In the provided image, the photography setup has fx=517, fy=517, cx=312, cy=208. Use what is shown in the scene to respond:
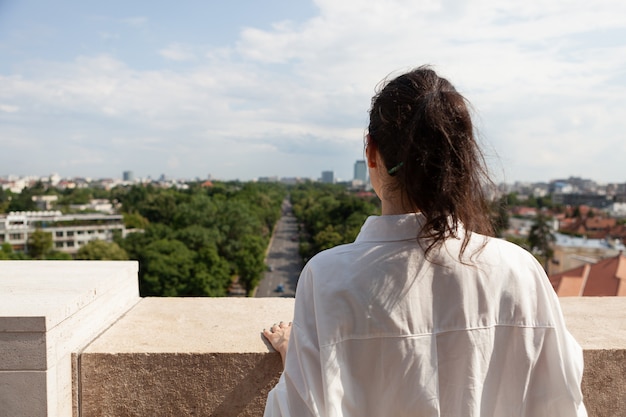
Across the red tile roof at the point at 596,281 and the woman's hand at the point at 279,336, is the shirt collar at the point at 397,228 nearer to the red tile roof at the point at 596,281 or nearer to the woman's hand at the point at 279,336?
the woman's hand at the point at 279,336

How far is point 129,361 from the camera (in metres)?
1.71

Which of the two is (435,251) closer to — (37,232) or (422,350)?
(422,350)

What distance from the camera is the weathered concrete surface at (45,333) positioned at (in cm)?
151

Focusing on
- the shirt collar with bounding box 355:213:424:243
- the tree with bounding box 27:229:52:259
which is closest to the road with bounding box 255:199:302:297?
the tree with bounding box 27:229:52:259

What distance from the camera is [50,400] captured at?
61.2 inches

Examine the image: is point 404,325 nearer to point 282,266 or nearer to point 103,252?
point 103,252

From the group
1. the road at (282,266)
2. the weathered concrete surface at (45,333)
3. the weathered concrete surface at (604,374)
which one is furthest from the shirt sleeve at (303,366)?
the road at (282,266)

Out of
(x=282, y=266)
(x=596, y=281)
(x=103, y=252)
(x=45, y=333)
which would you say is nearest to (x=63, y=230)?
(x=103, y=252)

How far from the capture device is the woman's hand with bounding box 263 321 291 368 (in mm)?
1669

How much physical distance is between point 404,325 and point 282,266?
136ft

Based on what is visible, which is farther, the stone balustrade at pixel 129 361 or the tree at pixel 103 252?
the tree at pixel 103 252

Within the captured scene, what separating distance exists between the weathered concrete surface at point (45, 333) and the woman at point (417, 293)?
0.86 metres

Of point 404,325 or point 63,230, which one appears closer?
point 404,325

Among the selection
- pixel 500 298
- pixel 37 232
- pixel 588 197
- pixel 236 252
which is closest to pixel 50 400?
pixel 500 298
